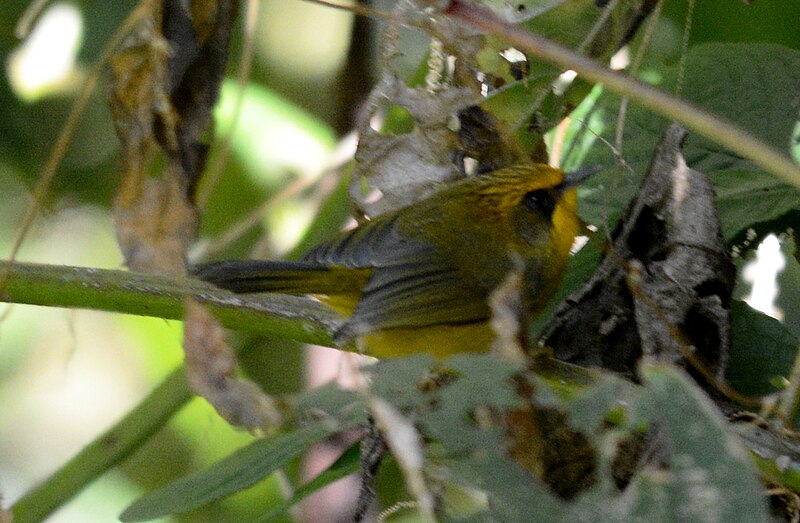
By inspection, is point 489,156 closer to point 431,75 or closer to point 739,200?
point 431,75

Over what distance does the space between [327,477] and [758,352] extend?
0.62 meters

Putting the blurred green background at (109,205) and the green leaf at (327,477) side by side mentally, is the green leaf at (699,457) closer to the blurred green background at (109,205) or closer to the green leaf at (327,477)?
the green leaf at (327,477)

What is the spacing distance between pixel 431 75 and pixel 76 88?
1.04 meters

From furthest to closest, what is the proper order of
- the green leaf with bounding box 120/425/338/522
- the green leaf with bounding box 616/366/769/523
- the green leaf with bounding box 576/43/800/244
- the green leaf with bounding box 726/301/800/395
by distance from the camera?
the green leaf with bounding box 576/43/800/244 < the green leaf with bounding box 726/301/800/395 < the green leaf with bounding box 120/425/338/522 < the green leaf with bounding box 616/366/769/523

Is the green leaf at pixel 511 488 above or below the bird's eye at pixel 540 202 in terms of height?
above

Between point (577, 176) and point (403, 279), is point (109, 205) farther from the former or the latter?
point (577, 176)

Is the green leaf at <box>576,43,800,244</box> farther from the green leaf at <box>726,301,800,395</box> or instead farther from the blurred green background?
the blurred green background

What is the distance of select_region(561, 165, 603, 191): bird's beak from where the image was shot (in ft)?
5.52

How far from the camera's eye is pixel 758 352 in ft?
4.69

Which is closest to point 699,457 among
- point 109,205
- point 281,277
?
point 281,277

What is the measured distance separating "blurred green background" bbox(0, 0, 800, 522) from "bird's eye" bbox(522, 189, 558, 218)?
382 mm

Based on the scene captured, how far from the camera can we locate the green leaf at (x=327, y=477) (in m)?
1.27

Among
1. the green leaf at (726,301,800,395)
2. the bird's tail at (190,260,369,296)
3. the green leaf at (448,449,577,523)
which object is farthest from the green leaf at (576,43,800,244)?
the green leaf at (448,449,577,523)

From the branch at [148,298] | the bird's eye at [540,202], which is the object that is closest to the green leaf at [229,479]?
the branch at [148,298]
